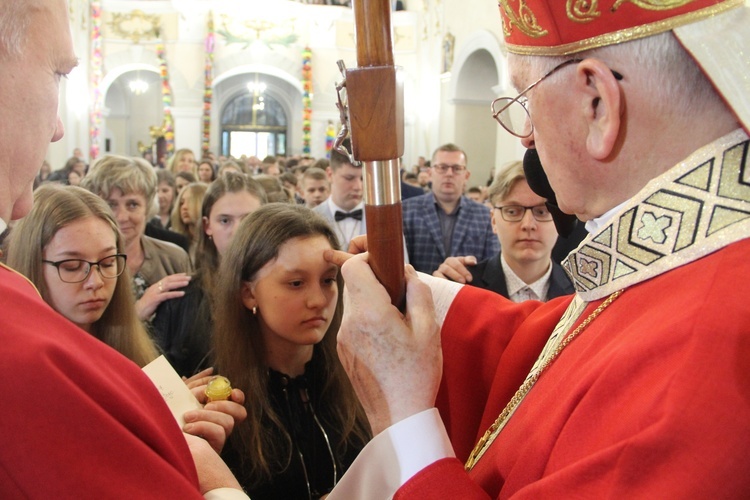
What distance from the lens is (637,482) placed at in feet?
2.59

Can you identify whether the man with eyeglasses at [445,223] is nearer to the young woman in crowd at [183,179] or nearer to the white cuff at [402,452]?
the young woman in crowd at [183,179]

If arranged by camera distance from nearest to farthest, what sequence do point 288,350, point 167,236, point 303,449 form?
point 303,449
point 288,350
point 167,236

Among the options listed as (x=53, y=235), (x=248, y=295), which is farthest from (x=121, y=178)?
(x=248, y=295)

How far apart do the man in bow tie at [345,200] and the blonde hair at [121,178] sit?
1.34 metres

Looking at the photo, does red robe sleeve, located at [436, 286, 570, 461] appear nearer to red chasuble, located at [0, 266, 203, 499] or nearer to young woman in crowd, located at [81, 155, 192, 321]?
red chasuble, located at [0, 266, 203, 499]

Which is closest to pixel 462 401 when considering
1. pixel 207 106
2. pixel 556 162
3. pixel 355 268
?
pixel 355 268

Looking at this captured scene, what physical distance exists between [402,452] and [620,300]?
431 millimetres

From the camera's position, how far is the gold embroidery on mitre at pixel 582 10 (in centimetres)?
104

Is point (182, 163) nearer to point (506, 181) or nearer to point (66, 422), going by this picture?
point (506, 181)

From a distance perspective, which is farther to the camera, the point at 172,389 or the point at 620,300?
the point at 172,389

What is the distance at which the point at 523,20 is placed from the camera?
1163mm

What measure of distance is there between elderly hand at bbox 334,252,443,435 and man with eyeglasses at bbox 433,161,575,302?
1.70 metres

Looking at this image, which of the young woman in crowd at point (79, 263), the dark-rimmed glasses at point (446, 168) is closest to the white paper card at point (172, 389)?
the young woman in crowd at point (79, 263)

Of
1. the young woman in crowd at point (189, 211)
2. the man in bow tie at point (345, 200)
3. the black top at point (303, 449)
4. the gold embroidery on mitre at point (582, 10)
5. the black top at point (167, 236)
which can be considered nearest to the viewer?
the gold embroidery on mitre at point (582, 10)
